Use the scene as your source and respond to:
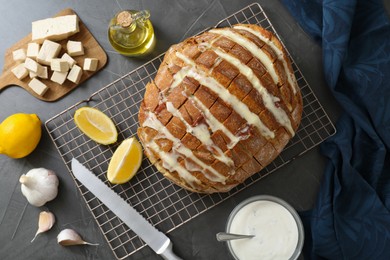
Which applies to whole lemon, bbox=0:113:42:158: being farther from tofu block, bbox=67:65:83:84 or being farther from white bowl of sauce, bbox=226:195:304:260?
white bowl of sauce, bbox=226:195:304:260

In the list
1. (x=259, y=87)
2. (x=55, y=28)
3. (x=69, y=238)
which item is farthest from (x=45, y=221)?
(x=259, y=87)

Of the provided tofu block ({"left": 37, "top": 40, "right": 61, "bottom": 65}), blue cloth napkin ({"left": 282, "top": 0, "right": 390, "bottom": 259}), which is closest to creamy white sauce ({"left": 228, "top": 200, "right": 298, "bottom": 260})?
blue cloth napkin ({"left": 282, "top": 0, "right": 390, "bottom": 259})

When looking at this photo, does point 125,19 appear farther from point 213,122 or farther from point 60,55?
point 213,122

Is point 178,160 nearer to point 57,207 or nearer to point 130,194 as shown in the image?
point 130,194

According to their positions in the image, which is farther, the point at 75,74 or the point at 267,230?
the point at 75,74

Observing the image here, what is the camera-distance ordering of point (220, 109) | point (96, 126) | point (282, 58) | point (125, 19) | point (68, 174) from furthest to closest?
point (68, 174) < point (96, 126) < point (125, 19) < point (282, 58) < point (220, 109)

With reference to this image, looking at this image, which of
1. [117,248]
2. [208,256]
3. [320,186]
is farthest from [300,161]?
[117,248]

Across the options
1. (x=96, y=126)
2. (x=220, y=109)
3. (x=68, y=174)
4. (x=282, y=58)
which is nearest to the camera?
(x=220, y=109)

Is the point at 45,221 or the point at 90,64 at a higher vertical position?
the point at 90,64
